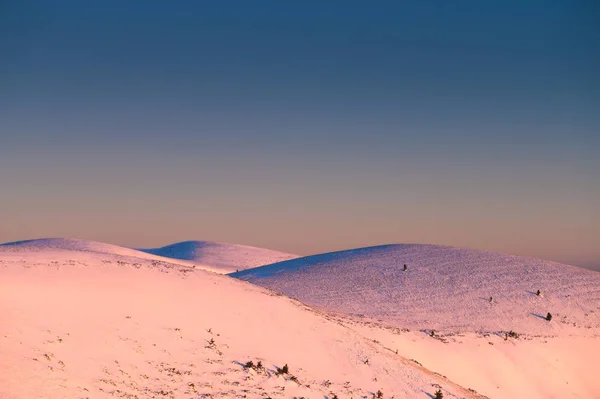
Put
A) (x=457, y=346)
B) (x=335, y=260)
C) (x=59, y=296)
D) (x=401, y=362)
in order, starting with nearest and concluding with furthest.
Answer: (x=59, y=296) < (x=401, y=362) < (x=457, y=346) < (x=335, y=260)

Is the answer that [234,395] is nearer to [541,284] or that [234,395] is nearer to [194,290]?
[194,290]

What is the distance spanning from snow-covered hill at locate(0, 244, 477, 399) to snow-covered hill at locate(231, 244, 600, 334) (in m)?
17.4

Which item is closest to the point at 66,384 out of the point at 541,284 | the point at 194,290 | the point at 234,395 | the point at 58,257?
the point at 234,395

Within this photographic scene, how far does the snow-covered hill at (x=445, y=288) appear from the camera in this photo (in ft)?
168

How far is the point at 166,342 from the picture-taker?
2528 cm

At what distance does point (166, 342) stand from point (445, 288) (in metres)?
40.0

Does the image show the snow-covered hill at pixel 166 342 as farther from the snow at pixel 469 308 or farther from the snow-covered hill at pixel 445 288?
the snow-covered hill at pixel 445 288

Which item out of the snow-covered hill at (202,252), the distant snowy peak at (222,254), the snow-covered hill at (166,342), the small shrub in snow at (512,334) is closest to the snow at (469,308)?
the small shrub in snow at (512,334)

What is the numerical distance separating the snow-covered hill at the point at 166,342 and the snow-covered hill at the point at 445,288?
1737 cm

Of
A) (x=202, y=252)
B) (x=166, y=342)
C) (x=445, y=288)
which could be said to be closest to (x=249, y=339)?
(x=166, y=342)

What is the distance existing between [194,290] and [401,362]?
36.2 ft

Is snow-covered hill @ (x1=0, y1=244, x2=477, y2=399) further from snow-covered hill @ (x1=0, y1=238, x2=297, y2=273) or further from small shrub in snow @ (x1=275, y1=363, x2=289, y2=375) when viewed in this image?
snow-covered hill @ (x1=0, y1=238, x2=297, y2=273)

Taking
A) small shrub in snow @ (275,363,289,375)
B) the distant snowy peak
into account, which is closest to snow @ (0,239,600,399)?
small shrub in snow @ (275,363,289,375)

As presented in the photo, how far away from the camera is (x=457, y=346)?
4100 cm
